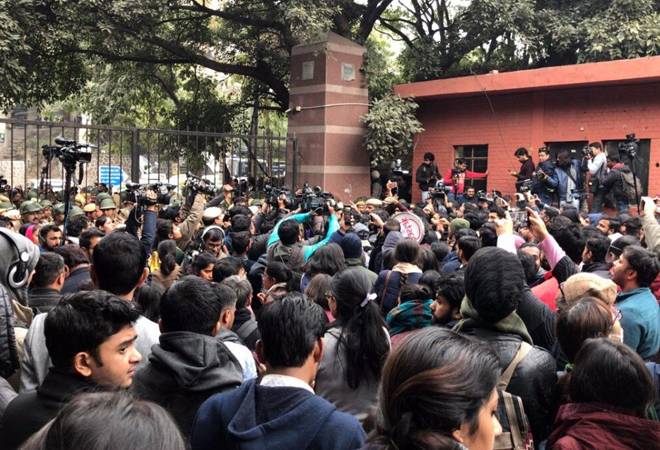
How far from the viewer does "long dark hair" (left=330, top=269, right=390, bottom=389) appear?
275 cm

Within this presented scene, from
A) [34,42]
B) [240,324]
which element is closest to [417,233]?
[240,324]

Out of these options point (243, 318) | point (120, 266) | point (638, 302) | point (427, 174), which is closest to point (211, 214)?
point (243, 318)

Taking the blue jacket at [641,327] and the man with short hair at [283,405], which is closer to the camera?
the man with short hair at [283,405]

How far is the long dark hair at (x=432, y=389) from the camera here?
1.46 metres

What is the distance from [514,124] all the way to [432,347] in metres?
12.2

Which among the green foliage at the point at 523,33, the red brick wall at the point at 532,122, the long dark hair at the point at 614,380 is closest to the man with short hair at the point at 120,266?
the long dark hair at the point at 614,380

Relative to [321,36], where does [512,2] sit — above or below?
above

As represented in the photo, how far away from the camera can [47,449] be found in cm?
113

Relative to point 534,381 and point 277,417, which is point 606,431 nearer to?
point 534,381

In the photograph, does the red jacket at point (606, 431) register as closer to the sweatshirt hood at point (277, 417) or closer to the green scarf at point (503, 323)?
the green scarf at point (503, 323)

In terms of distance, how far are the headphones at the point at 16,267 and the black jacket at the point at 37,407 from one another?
1.09m

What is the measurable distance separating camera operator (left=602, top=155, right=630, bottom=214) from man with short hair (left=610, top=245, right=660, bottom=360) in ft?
21.6

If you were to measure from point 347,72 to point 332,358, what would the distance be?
11.8 meters

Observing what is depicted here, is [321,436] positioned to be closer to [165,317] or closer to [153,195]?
[165,317]
